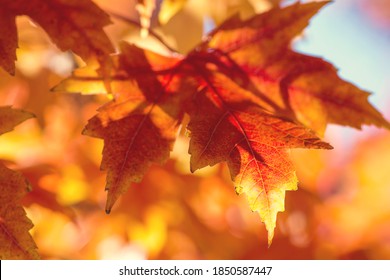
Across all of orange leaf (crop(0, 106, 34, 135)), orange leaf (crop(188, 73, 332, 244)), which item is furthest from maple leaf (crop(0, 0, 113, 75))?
orange leaf (crop(188, 73, 332, 244))

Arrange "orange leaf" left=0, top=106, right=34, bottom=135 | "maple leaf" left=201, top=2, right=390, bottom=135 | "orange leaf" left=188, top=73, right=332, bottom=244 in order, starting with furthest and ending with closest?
1. "maple leaf" left=201, top=2, right=390, bottom=135
2. "orange leaf" left=0, top=106, right=34, bottom=135
3. "orange leaf" left=188, top=73, right=332, bottom=244

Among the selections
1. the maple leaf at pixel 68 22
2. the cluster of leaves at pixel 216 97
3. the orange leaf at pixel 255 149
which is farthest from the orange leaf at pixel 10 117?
the orange leaf at pixel 255 149

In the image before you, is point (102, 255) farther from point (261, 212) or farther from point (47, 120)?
point (261, 212)

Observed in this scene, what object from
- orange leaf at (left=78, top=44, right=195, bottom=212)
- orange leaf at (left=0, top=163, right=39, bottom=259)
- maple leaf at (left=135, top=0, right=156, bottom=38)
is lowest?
orange leaf at (left=0, top=163, right=39, bottom=259)

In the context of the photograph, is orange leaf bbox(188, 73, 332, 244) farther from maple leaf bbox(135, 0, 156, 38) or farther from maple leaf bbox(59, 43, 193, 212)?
maple leaf bbox(135, 0, 156, 38)

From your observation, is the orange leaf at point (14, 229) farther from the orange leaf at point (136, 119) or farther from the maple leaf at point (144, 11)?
the maple leaf at point (144, 11)

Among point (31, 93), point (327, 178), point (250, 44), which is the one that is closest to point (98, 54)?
point (250, 44)

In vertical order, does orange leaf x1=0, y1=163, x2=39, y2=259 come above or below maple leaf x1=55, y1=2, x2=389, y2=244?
below

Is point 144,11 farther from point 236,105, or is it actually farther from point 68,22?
point 236,105
